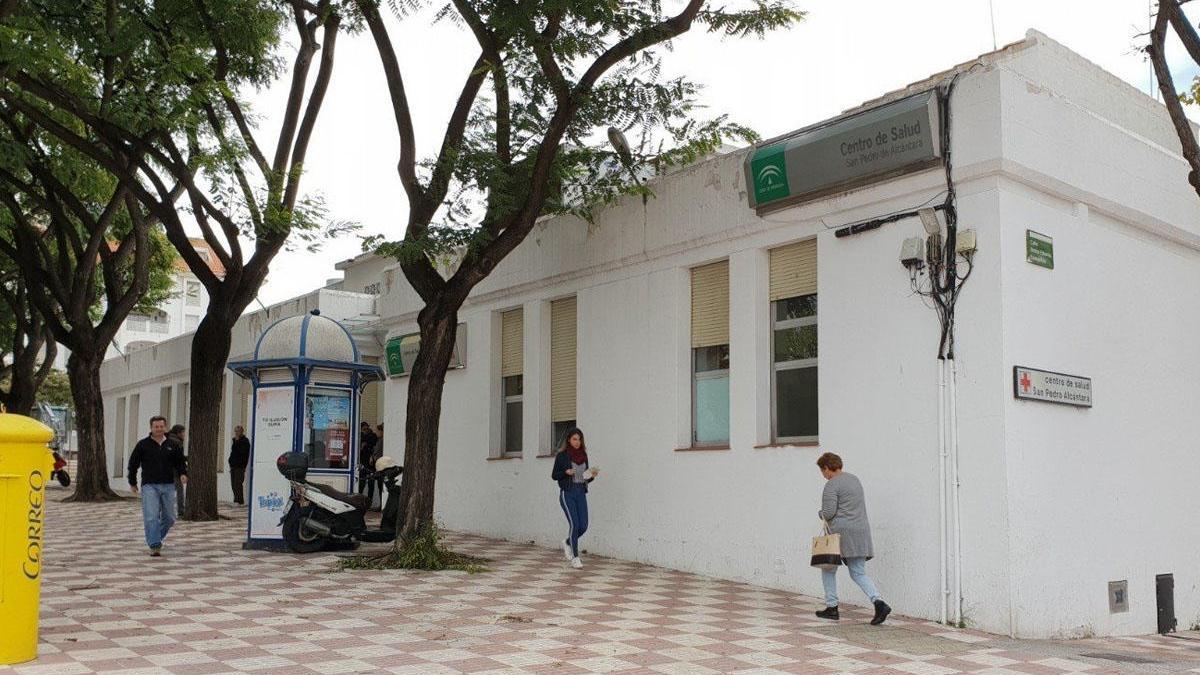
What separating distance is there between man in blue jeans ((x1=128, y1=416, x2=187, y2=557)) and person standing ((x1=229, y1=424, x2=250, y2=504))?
930cm

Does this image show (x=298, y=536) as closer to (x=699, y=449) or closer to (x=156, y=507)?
(x=156, y=507)

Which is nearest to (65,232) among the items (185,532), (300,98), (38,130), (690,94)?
(38,130)

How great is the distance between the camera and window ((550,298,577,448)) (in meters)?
15.7

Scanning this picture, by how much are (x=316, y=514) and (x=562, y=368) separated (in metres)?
4.00

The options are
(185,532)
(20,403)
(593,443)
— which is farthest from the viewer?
(20,403)

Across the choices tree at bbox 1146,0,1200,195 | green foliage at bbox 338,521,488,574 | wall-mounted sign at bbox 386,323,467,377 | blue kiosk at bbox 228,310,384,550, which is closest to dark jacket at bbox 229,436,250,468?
wall-mounted sign at bbox 386,323,467,377

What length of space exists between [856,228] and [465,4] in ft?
16.6

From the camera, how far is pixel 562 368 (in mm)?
15938

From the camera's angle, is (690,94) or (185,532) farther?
(185,532)

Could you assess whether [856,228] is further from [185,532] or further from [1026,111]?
[185,532]

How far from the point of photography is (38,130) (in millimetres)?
21109

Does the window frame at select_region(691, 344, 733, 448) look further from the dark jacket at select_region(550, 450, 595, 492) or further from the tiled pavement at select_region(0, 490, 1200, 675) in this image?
the tiled pavement at select_region(0, 490, 1200, 675)

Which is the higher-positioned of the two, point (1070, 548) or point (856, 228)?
point (856, 228)

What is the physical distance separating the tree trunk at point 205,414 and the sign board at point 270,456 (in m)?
4.62
